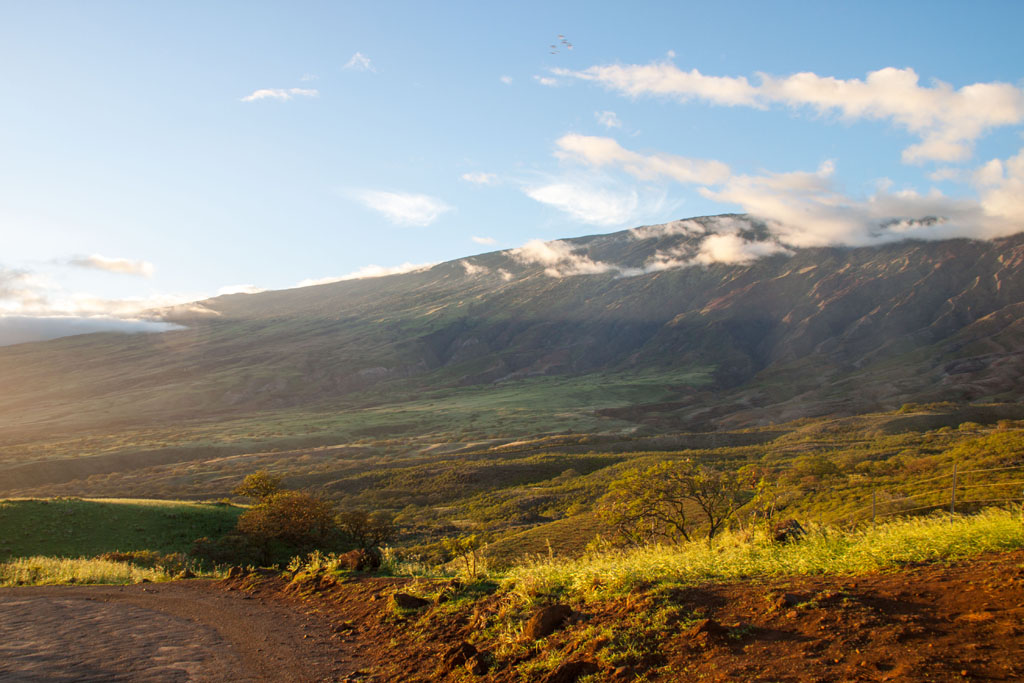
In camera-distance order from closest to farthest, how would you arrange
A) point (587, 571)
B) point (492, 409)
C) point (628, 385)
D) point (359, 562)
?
point (587, 571) < point (359, 562) < point (492, 409) < point (628, 385)

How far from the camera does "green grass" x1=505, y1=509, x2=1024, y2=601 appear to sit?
8.90 metres

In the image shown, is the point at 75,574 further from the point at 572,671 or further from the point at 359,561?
the point at 572,671

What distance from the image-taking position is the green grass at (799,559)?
8898 mm

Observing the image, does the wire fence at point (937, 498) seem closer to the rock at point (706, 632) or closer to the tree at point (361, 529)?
the rock at point (706, 632)

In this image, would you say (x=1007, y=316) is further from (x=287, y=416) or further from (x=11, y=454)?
(x=11, y=454)

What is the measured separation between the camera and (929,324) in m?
180

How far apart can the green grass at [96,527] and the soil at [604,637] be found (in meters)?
18.0

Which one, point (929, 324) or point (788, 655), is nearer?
point (788, 655)

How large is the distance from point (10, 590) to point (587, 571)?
1446cm

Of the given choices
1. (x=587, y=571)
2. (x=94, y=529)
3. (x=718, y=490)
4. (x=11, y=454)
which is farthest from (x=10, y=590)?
(x=11, y=454)

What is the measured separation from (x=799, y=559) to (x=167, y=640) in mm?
9933

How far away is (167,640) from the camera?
10.3 metres

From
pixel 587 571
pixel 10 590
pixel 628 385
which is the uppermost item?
pixel 587 571

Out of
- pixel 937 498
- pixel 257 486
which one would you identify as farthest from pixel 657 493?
pixel 257 486
